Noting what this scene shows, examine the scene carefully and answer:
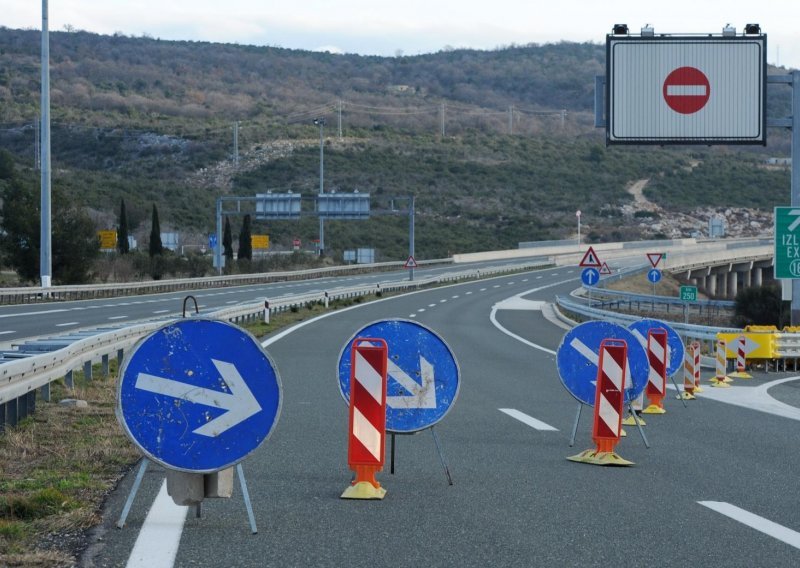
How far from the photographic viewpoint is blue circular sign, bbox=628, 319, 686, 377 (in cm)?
1612

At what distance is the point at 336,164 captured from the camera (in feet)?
442

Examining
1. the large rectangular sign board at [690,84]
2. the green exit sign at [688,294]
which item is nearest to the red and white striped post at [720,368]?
the large rectangular sign board at [690,84]

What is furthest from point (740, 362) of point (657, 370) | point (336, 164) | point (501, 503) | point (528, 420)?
point (336, 164)

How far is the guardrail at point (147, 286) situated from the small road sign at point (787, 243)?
25.8 m

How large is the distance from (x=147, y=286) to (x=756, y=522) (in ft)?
155

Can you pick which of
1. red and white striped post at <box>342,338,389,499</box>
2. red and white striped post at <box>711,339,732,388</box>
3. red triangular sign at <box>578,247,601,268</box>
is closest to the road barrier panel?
red and white striped post at <box>342,338,389,499</box>

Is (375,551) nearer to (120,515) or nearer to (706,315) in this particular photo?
(120,515)

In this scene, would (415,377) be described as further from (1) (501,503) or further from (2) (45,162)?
(2) (45,162)

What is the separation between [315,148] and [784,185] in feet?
192

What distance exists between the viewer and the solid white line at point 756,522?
7.40 m

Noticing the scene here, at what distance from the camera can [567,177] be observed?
15338 centimetres

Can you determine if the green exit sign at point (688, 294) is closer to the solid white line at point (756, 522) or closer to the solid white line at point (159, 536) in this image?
the solid white line at point (756, 522)

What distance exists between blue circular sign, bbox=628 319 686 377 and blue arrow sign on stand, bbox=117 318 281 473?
9.49 m

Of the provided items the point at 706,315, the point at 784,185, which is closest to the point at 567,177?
the point at 784,185
